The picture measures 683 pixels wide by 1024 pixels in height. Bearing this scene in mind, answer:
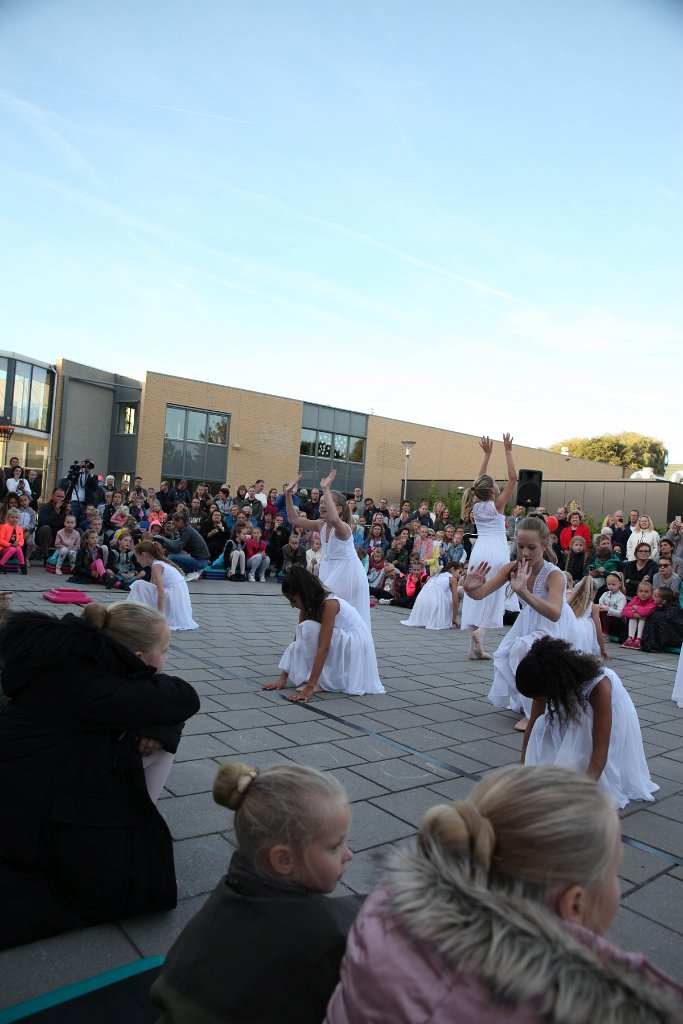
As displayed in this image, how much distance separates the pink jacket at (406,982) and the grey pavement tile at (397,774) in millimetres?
2662

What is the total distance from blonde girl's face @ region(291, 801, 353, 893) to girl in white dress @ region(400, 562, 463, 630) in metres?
9.37

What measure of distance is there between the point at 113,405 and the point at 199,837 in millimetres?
28466

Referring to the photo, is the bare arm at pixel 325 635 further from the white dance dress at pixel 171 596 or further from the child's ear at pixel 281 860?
the child's ear at pixel 281 860

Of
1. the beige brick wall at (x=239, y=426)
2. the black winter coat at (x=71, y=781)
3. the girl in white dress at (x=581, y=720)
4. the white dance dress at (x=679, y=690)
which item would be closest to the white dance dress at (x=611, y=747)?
the girl in white dress at (x=581, y=720)

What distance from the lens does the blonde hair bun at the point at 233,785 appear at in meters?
1.78

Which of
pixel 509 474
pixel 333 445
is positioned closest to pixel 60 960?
pixel 509 474

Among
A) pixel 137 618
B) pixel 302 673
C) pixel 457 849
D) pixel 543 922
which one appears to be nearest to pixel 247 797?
pixel 457 849

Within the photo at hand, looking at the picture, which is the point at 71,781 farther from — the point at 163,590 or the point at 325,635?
the point at 163,590

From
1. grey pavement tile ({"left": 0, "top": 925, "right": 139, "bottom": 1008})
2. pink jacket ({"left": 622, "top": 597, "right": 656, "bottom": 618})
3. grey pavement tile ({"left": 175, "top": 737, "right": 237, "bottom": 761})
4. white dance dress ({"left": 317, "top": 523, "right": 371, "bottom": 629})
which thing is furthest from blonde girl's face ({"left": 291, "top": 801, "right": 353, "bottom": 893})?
pink jacket ({"left": 622, "top": 597, "right": 656, "bottom": 618})

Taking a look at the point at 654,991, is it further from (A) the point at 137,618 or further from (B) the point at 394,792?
(B) the point at 394,792

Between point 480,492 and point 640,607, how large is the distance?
440 cm

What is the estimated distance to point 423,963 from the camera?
1.16 m

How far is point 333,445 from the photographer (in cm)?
3419

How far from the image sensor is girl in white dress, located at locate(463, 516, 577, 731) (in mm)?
4566
